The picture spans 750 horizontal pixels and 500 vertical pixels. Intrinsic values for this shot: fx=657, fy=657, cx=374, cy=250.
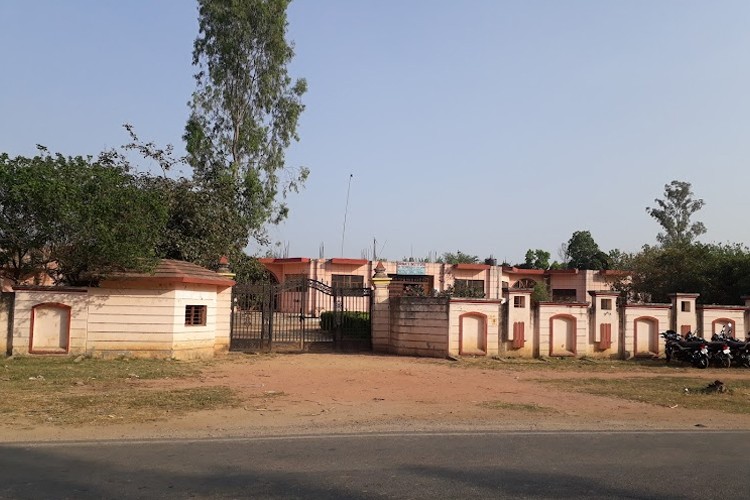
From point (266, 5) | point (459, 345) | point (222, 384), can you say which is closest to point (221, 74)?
point (266, 5)

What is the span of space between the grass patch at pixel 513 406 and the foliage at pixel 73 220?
10916 mm

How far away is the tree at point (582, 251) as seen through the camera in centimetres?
6107

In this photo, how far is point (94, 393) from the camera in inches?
509

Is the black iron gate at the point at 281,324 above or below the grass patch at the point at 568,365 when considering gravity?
above

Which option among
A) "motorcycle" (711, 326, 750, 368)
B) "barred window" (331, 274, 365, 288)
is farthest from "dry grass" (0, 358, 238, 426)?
"barred window" (331, 274, 365, 288)

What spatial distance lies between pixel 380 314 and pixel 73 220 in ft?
35.6

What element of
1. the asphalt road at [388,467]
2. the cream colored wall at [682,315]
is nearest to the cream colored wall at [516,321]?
the cream colored wall at [682,315]

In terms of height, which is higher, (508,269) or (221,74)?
(221,74)

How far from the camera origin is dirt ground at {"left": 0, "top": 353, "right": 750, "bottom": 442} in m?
9.84

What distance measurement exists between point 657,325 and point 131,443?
2001 centimetres

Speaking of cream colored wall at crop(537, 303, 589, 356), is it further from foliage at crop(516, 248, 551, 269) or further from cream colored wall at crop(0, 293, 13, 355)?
foliage at crop(516, 248, 551, 269)

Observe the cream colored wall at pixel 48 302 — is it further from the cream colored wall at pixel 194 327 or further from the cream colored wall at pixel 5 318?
the cream colored wall at pixel 194 327

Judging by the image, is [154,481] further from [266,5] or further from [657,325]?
[266,5]

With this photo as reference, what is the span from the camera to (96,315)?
19.1m
